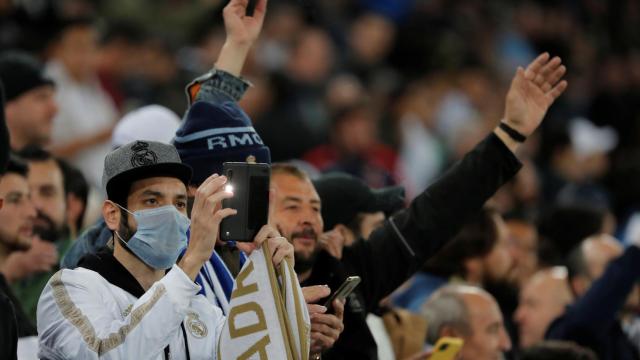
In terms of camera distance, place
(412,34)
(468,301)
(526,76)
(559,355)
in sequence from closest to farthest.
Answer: (526,76) → (559,355) → (468,301) → (412,34)

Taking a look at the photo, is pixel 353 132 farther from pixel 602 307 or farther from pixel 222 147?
pixel 222 147

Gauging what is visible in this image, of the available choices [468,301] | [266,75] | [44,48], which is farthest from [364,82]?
[468,301]

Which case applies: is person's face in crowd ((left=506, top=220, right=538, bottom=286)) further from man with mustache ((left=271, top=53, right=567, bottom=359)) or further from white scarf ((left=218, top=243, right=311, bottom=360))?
white scarf ((left=218, top=243, right=311, bottom=360))

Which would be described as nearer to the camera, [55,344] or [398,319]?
[55,344]

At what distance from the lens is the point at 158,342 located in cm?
386

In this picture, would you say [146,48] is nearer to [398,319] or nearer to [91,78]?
[91,78]

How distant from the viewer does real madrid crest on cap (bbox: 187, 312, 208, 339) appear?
4086 millimetres

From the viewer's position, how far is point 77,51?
875 cm

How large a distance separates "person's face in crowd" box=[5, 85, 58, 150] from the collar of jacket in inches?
104

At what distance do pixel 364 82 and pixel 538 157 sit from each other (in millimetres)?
1855

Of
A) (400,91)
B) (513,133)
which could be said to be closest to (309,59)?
(400,91)

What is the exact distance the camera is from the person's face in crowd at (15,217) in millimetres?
5430

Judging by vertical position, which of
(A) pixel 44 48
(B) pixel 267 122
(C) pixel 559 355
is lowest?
(C) pixel 559 355

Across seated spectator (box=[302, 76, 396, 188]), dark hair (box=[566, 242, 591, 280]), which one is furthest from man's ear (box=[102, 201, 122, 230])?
seated spectator (box=[302, 76, 396, 188])
